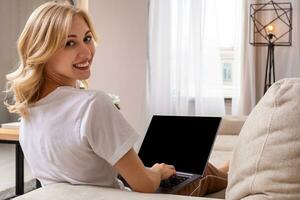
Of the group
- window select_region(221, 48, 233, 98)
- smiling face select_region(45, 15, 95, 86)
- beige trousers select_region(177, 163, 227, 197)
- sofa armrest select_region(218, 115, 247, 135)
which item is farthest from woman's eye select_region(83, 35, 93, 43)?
window select_region(221, 48, 233, 98)

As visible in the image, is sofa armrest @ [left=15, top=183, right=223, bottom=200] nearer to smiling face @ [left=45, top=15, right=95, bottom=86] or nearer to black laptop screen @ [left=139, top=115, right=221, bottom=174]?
smiling face @ [left=45, top=15, right=95, bottom=86]

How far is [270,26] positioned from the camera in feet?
13.0

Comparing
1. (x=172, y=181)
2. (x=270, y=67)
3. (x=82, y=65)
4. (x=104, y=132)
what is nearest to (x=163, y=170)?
(x=172, y=181)

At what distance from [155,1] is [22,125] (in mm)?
3357

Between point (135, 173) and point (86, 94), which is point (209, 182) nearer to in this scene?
point (135, 173)

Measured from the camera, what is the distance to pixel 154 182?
107cm

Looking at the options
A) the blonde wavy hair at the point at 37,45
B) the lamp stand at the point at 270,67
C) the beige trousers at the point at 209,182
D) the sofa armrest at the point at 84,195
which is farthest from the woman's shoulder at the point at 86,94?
the lamp stand at the point at 270,67

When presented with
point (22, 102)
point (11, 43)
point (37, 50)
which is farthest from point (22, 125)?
point (11, 43)

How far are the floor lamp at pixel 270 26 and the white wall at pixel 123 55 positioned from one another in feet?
3.47

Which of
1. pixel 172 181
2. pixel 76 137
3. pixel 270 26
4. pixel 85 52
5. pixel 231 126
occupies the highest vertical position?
pixel 270 26

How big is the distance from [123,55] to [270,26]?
1.43 metres

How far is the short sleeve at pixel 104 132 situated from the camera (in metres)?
1.00

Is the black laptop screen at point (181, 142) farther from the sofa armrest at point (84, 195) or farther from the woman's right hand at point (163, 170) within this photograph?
the sofa armrest at point (84, 195)

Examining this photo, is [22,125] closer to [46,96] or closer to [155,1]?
[46,96]
